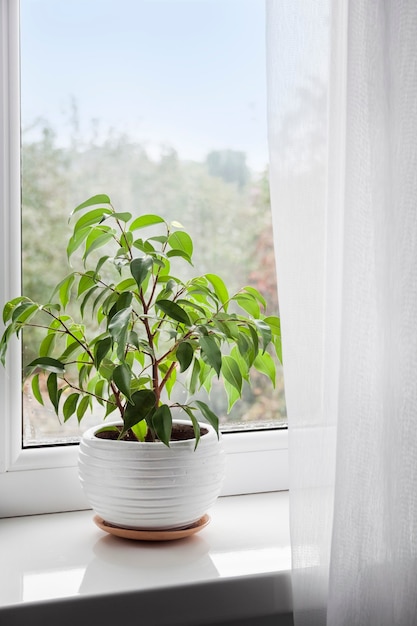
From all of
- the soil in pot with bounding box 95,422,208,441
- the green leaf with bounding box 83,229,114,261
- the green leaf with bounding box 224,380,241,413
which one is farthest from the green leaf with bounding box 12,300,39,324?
the green leaf with bounding box 224,380,241,413

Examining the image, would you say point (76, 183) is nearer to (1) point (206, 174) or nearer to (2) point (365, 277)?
(1) point (206, 174)

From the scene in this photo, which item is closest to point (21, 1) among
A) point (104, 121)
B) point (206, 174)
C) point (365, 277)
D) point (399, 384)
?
point (104, 121)

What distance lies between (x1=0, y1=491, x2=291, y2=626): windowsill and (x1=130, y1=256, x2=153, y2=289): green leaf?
409mm

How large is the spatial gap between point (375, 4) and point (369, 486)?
0.63m

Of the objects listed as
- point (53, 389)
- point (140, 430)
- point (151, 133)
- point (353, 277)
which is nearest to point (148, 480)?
point (140, 430)

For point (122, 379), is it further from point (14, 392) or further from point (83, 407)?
point (14, 392)

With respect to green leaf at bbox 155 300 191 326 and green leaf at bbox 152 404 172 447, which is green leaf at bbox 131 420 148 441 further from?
green leaf at bbox 155 300 191 326

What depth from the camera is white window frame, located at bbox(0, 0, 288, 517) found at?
3.79 ft

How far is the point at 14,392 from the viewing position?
1.19 metres

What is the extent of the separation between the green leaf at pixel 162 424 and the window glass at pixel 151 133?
10.0 inches

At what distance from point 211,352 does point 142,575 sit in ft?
1.07

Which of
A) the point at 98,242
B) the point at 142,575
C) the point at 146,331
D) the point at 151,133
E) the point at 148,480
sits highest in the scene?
the point at 151,133

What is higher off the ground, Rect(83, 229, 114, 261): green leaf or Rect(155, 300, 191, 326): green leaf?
Rect(83, 229, 114, 261): green leaf

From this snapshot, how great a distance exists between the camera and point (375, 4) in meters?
0.92
